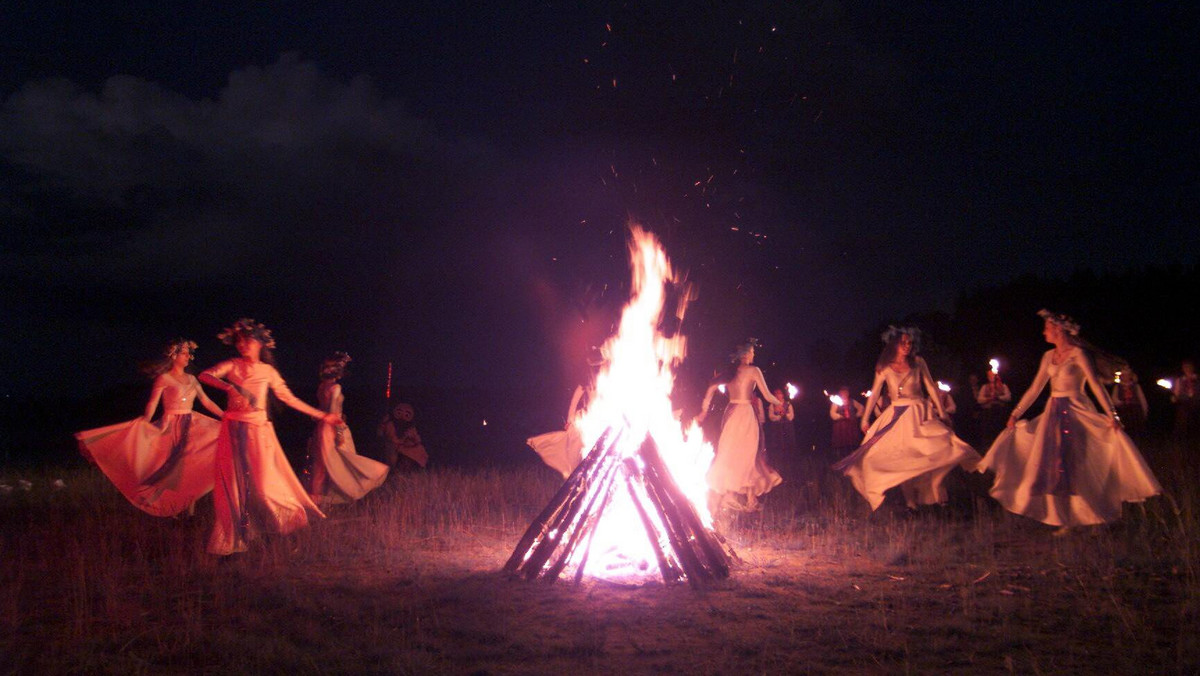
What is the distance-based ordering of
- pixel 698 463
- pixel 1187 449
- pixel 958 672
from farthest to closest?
pixel 1187 449 < pixel 698 463 < pixel 958 672

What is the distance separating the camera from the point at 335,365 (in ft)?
42.1

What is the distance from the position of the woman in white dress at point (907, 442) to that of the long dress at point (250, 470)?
600cm

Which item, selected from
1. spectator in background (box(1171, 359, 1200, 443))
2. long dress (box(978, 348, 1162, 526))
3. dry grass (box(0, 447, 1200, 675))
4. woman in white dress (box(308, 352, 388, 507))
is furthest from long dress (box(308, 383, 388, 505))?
spectator in background (box(1171, 359, 1200, 443))

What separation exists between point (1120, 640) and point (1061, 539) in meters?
3.72

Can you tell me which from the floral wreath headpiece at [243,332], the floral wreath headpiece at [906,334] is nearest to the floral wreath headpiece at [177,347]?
Answer: the floral wreath headpiece at [243,332]

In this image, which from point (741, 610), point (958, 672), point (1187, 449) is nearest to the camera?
point (958, 672)

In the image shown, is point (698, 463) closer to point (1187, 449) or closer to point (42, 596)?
point (42, 596)

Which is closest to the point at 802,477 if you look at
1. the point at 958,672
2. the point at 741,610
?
the point at 741,610

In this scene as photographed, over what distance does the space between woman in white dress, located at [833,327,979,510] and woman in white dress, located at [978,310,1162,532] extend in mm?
724

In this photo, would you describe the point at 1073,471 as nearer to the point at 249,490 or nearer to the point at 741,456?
the point at 741,456

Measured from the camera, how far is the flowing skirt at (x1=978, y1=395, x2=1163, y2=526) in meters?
9.09

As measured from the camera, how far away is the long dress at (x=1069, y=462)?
9.12 metres

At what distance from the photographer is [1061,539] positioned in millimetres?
8922

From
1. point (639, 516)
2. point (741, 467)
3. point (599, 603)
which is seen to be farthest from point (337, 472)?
point (599, 603)
